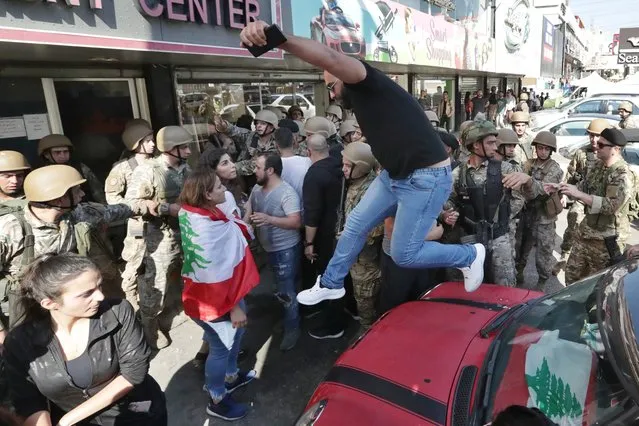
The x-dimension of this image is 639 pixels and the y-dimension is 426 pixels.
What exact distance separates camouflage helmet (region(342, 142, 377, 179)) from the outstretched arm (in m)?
1.29

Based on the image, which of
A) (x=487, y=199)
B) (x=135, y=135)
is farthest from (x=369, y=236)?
(x=135, y=135)

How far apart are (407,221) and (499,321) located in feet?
2.37

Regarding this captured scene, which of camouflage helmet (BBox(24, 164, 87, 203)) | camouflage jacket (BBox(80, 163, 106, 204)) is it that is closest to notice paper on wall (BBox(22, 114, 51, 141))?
camouflage jacket (BBox(80, 163, 106, 204))

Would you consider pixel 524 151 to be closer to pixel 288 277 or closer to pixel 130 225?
pixel 288 277

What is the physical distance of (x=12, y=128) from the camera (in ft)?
14.9

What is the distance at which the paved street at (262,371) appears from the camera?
3.03 m

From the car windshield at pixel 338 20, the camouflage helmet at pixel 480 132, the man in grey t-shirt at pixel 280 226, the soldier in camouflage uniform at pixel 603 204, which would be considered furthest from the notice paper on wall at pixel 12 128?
the soldier in camouflage uniform at pixel 603 204

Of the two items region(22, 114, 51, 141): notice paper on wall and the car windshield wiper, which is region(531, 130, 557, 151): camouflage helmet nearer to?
the car windshield wiper

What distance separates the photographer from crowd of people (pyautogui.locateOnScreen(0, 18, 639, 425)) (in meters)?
1.96

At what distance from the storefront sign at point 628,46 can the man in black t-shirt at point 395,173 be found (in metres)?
49.3

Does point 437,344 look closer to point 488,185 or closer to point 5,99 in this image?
point 488,185

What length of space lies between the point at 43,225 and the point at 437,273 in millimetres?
2975

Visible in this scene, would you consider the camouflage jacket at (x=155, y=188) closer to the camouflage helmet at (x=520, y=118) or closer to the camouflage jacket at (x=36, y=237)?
the camouflage jacket at (x=36, y=237)

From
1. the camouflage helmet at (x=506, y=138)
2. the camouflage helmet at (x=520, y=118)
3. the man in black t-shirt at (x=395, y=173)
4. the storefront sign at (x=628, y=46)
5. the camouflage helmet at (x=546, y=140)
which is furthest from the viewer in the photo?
the storefront sign at (x=628, y=46)
